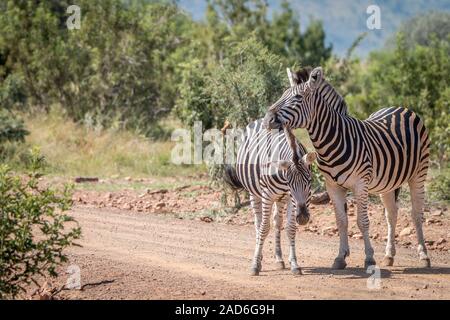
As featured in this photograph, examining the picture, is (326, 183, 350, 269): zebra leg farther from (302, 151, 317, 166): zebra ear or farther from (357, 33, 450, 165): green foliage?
(357, 33, 450, 165): green foliage

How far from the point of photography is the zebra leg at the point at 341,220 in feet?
29.9

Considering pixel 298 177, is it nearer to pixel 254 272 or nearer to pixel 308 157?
pixel 308 157

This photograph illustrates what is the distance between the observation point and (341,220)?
928cm

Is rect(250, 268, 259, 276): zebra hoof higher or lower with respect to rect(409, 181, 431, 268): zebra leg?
lower

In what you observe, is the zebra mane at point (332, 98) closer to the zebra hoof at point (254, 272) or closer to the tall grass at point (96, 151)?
the zebra hoof at point (254, 272)

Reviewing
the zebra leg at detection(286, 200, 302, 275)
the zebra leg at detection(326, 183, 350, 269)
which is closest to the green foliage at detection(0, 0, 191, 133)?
the zebra leg at detection(326, 183, 350, 269)

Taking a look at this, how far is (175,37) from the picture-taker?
Answer: 23.2 metres

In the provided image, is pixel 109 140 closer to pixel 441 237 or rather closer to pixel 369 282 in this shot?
pixel 441 237

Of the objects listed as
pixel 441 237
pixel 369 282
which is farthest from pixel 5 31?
pixel 369 282

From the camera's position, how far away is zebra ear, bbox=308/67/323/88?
9.02 meters

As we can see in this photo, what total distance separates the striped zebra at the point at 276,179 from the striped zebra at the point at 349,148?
0.28 m

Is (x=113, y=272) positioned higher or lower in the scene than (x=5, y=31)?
lower
